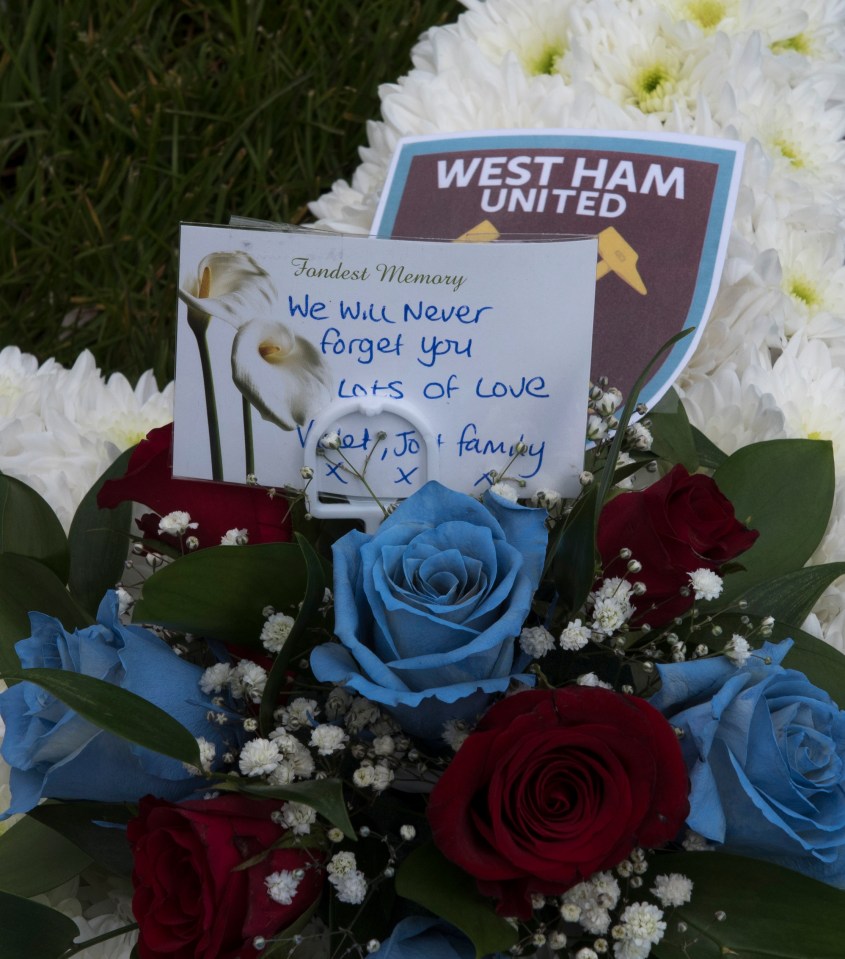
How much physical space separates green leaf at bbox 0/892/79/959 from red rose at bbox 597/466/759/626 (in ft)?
1.17

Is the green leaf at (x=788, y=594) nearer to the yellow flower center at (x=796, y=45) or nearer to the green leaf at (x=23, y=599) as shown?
the green leaf at (x=23, y=599)

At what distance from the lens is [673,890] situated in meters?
0.55

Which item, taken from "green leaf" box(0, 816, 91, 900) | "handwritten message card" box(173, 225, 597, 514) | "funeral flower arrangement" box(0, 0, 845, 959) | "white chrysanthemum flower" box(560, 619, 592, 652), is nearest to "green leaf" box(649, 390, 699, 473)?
"funeral flower arrangement" box(0, 0, 845, 959)

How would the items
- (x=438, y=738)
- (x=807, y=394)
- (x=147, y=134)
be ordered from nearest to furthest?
1. (x=438, y=738)
2. (x=807, y=394)
3. (x=147, y=134)

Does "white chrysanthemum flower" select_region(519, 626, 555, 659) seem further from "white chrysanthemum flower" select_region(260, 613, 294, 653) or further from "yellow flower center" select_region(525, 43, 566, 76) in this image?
"yellow flower center" select_region(525, 43, 566, 76)

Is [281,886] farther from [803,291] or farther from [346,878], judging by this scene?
[803,291]

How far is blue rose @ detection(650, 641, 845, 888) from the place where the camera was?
558 mm

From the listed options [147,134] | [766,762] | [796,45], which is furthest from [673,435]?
[147,134]

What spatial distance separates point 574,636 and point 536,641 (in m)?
0.02

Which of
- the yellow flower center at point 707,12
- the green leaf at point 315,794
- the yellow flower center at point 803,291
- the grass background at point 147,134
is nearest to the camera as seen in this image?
the green leaf at point 315,794

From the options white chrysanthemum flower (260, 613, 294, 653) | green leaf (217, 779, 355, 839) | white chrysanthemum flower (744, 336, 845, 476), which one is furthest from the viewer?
white chrysanthemum flower (744, 336, 845, 476)

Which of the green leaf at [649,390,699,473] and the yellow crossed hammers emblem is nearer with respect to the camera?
the green leaf at [649,390,699,473]

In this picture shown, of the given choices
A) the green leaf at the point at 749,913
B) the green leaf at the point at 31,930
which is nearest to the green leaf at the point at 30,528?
the green leaf at the point at 31,930

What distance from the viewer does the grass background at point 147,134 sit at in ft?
4.76
